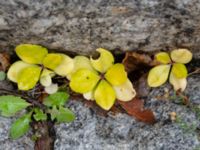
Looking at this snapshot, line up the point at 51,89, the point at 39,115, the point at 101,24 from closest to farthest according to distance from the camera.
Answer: the point at 101,24, the point at 39,115, the point at 51,89

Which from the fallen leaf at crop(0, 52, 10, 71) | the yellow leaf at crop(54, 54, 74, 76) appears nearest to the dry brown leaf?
the yellow leaf at crop(54, 54, 74, 76)

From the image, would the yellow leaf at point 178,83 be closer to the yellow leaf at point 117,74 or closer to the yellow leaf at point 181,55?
the yellow leaf at point 181,55

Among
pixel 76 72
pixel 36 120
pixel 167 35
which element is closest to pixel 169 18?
pixel 167 35

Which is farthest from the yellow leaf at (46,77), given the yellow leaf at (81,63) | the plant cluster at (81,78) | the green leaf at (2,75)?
the green leaf at (2,75)

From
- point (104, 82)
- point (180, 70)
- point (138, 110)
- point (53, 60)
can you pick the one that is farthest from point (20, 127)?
point (180, 70)

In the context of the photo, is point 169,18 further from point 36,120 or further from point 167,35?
point 36,120

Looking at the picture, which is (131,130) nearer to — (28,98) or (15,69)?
(28,98)
